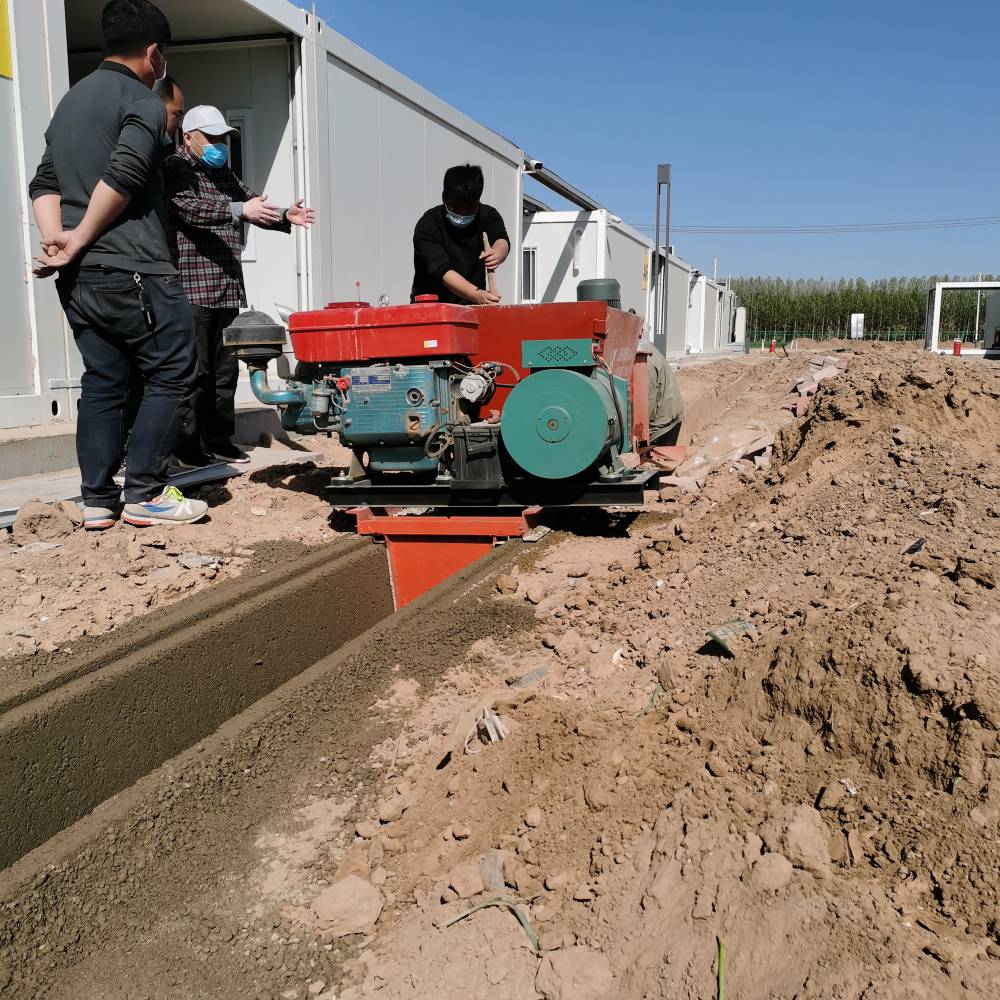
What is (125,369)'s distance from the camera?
4340 millimetres

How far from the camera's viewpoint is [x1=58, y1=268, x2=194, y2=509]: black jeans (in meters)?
4.14

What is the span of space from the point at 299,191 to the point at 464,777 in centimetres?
696

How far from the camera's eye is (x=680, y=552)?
14.2 feet

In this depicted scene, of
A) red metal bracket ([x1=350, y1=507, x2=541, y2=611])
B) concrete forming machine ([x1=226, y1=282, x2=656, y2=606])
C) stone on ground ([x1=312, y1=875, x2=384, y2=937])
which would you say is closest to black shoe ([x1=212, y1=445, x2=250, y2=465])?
concrete forming machine ([x1=226, y1=282, x2=656, y2=606])

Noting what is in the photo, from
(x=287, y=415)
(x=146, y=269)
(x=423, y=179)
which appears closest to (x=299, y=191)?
(x=423, y=179)

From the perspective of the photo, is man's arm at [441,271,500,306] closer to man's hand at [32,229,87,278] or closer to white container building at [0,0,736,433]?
white container building at [0,0,736,433]

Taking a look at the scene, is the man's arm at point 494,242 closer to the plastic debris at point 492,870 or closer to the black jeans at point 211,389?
the black jeans at point 211,389

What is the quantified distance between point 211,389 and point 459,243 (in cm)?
186

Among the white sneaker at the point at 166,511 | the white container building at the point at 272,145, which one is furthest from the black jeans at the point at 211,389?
the white sneaker at the point at 166,511

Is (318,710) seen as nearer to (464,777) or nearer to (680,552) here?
(464,777)

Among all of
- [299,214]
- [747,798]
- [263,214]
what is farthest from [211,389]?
[747,798]

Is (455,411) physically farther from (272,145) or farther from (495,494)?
(272,145)

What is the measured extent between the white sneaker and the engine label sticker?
1.03m

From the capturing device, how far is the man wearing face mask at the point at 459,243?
18.1 feet
